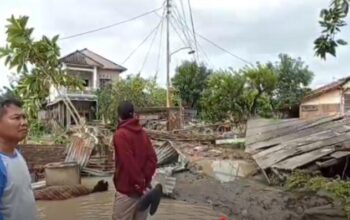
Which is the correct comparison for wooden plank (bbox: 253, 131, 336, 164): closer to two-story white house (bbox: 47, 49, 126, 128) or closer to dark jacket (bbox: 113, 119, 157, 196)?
dark jacket (bbox: 113, 119, 157, 196)

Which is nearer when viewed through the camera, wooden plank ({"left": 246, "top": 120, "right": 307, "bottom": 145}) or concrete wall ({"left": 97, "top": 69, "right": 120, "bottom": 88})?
wooden plank ({"left": 246, "top": 120, "right": 307, "bottom": 145})

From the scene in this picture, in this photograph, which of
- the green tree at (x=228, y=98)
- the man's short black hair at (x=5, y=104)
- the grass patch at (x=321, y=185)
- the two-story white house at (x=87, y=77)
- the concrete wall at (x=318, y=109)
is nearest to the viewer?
the man's short black hair at (x=5, y=104)

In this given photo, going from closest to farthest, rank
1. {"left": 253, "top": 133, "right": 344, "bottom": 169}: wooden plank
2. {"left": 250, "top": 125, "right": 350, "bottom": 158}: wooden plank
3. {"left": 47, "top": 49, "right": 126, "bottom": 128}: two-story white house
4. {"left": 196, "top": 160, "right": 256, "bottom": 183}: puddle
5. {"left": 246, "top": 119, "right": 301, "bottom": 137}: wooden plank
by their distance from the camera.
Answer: {"left": 253, "top": 133, "right": 344, "bottom": 169}: wooden plank
{"left": 250, "top": 125, "right": 350, "bottom": 158}: wooden plank
{"left": 196, "top": 160, "right": 256, "bottom": 183}: puddle
{"left": 246, "top": 119, "right": 301, "bottom": 137}: wooden plank
{"left": 47, "top": 49, "right": 126, "bottom": 128}: two-story white house

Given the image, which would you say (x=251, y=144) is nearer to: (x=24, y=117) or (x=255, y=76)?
(x=24, y=117)

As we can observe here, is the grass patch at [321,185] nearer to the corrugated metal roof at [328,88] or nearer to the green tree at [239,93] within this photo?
the green tree at [239,93]

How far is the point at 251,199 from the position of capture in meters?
9.30

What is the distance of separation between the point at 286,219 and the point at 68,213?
4112 mm

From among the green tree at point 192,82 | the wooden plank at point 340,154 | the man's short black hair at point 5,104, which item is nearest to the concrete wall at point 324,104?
the green tree at point 192,82

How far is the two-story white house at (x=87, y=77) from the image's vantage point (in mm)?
32250

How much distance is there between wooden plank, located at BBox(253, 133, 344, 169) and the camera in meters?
10.3

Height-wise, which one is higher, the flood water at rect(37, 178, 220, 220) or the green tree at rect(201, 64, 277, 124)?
the green tree at rect(201, 64, 277, 124)

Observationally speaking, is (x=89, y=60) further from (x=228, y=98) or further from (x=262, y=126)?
(x=262, y=126)

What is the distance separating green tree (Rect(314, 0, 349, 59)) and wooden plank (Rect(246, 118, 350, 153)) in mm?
7020

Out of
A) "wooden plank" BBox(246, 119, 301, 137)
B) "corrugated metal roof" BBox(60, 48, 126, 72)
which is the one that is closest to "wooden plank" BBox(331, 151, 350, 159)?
"wooden plank" BBox(246, 119, 301, 137)
